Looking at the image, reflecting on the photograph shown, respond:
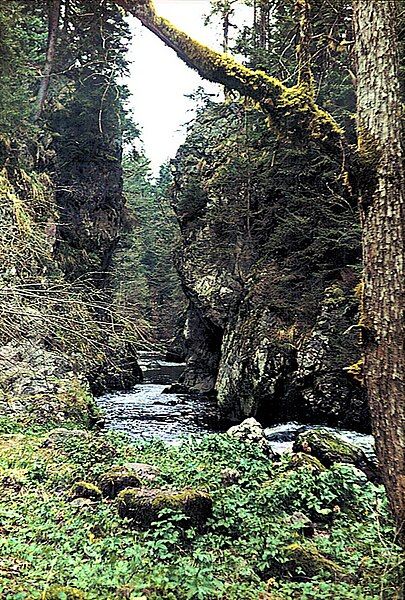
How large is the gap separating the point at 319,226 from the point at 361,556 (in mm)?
11315

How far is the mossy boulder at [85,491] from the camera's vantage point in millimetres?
6348

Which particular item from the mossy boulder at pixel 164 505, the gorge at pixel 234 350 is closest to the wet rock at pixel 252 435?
the gorge at pixel 234 350

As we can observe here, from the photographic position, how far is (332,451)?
29.2 ft

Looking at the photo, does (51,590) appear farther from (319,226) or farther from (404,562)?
(319,226)

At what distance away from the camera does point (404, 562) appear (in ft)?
11.9

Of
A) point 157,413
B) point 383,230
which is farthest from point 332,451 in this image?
point 157,413

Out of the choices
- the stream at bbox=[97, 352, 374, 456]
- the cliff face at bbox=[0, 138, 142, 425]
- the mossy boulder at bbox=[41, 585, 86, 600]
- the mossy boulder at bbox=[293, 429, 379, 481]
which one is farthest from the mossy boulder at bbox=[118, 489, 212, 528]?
the mossy boulder at bbox=[293, 429, 379, 481]

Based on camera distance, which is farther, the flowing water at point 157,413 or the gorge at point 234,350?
the flowing water at point 157,413

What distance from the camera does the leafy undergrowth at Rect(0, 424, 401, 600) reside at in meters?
3.90

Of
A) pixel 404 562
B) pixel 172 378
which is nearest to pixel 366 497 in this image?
pixel 404 562

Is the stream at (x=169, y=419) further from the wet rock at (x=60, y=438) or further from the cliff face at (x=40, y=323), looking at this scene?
the wet rock at (x=60, y=438)

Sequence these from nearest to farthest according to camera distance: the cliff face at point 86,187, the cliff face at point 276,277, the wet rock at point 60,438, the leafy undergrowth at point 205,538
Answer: the leafy undergrowth at point 205,538
the wet rock at point 60,438
the cliff face at point 276,277
the cliff face at point 86,187

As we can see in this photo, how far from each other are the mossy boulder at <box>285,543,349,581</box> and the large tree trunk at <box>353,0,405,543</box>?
2.75 ft

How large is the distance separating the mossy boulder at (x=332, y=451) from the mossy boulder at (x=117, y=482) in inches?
142
